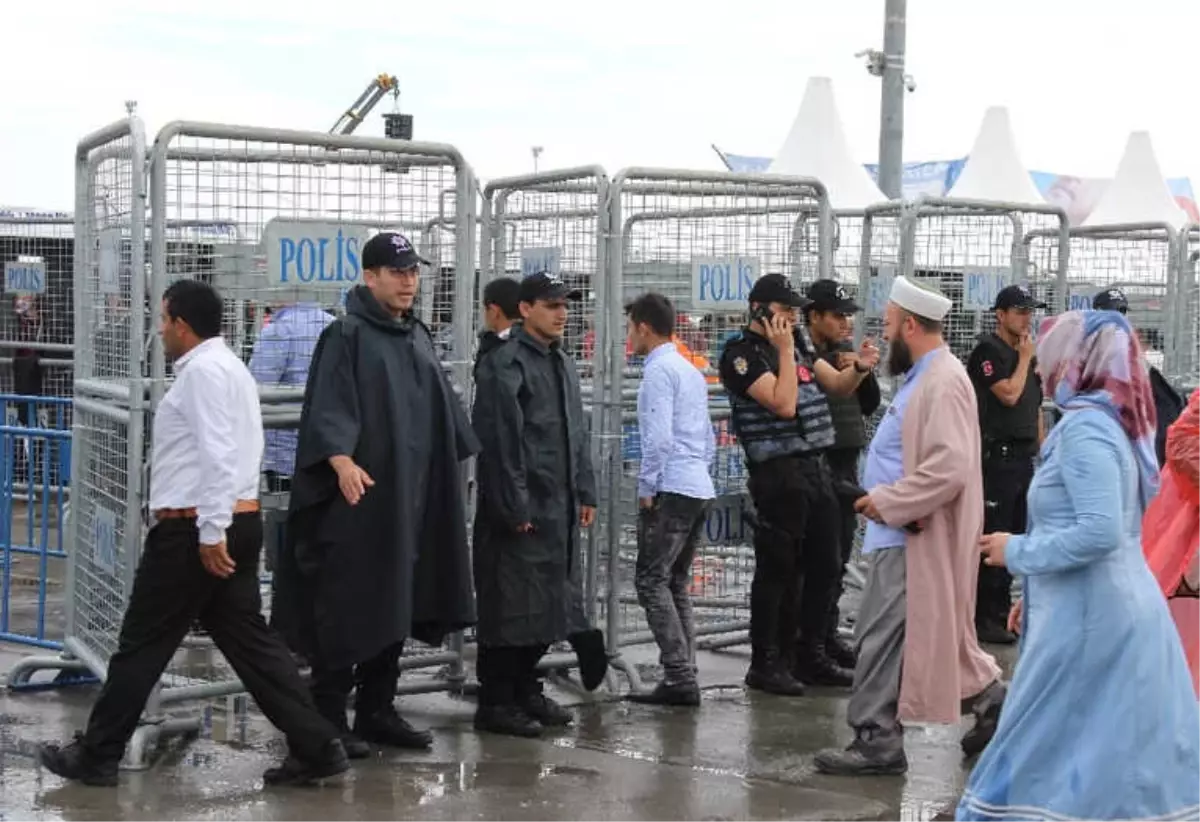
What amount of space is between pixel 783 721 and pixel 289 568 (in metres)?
2.47

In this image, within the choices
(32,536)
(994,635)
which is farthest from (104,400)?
(32,536)

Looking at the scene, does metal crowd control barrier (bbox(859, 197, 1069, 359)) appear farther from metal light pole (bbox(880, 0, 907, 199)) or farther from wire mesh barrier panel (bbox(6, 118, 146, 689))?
metal light pole (bbox(880, 0, 907, 199))

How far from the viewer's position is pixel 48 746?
6984 mm

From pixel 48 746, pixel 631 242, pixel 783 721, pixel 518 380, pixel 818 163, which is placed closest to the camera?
pixel 48 746

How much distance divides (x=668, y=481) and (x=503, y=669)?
1193 mm

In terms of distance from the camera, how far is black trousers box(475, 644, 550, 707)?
792 centimetres

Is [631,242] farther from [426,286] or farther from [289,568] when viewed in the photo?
[289,568]

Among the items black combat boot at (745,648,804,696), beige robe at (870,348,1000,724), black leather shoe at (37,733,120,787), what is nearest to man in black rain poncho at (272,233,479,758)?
black leather shoe at (37,733,120,787)

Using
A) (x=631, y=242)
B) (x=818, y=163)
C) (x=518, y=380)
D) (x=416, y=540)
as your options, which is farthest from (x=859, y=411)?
(x=818, y=163)

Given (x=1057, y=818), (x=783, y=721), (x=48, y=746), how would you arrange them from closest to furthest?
(x=1057, y=818), (x=48, y=746), (x=783, y=721)

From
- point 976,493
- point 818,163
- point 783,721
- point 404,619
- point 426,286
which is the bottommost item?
point 783,721

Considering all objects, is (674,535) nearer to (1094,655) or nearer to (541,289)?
(541,289)

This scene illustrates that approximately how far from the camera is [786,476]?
28.2 ft

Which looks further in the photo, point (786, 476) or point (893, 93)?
point (893, 93)
